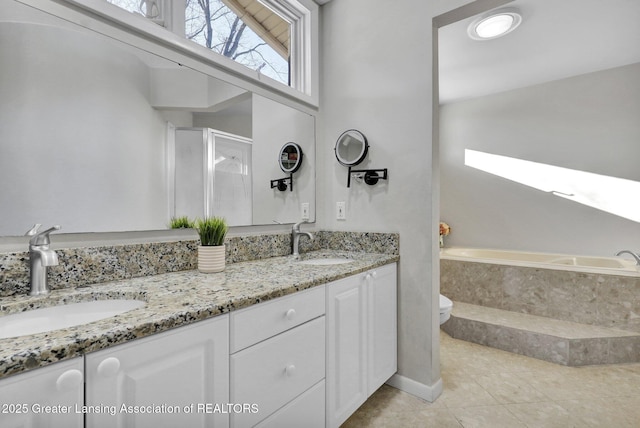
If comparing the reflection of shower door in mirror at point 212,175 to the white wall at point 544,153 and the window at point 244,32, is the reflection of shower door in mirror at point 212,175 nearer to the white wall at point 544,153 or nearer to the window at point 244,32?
the window at point 244,32

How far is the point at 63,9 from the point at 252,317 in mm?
1243

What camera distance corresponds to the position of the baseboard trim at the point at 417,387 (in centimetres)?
167

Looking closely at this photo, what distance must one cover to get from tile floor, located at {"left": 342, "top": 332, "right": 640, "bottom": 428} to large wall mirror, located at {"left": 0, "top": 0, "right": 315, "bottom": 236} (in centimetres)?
139

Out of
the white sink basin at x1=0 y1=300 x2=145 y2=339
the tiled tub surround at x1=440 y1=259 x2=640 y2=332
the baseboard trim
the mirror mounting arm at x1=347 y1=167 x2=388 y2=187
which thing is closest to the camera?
Answer: the white sink basin at x1=0 y1=300 x2=145 y2=339

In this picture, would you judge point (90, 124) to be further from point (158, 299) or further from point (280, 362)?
point (280, 362)

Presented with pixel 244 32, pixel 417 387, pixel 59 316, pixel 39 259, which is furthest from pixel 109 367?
pixel 244 32

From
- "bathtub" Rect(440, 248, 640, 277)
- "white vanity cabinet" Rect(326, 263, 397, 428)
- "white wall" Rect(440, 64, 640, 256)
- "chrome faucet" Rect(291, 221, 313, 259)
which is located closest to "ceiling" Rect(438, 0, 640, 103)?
"white wall" Rect(440, 64, 640, 256)

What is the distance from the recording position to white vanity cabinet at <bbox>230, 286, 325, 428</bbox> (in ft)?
2.89

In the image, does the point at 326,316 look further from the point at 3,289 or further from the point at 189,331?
the point at 3,289

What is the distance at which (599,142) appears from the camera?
3.04 meters

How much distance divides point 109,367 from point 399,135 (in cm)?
168

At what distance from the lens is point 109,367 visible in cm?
61

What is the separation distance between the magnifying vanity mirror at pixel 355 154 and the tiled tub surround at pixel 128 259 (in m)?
0.37

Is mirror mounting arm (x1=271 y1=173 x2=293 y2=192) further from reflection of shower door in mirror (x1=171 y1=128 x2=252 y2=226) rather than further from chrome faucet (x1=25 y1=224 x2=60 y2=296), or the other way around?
chrome faucet (x1=25 y1=224 x2=60 y2=296)
